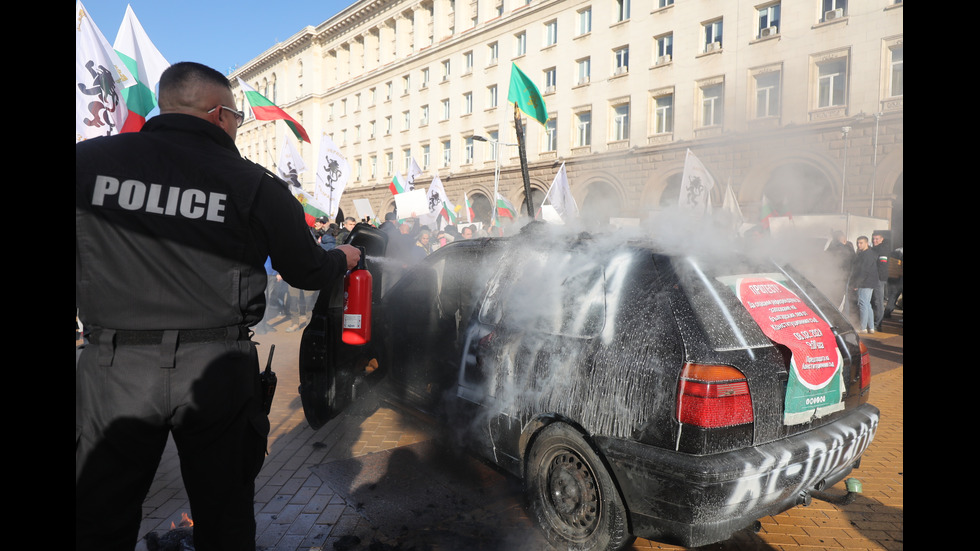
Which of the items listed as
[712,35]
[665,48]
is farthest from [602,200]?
[712,35]

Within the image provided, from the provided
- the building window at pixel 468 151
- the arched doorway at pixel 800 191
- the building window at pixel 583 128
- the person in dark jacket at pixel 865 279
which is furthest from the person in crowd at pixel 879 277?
the building window at pixel 468 151

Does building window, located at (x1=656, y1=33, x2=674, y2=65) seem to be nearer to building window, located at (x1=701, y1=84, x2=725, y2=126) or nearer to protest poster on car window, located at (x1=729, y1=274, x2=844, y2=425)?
building window, located at (x1=701, y1=84, x2=725, y2=126)

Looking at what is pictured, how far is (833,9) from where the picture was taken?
733 inches

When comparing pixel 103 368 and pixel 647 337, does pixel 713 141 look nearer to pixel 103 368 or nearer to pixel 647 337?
pixel 647 337

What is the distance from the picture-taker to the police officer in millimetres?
1786

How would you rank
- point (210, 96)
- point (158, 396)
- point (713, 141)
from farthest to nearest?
point (713, 141), point (210, 96), point (158, 396)

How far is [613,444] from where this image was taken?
2.50m

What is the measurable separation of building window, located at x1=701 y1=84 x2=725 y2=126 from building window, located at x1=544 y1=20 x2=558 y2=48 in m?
10.0

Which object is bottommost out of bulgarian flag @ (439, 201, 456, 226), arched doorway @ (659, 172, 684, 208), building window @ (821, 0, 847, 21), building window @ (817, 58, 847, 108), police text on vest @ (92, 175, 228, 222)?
police text on vest @ (92, 175, 228, 222)

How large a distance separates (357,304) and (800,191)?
21233 millimetres

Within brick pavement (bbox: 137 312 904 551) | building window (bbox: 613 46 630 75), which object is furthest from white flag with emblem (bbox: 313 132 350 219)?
building window (bbox: 613 46 630 75)

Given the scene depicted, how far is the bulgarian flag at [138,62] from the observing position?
716 centimetres
